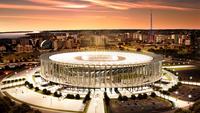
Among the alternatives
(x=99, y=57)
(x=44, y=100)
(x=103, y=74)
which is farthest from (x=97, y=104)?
(x=99, y=57)

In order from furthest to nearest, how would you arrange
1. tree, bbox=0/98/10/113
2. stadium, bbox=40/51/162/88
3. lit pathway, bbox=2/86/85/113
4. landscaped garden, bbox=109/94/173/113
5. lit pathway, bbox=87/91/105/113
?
stadium, bbox=40/51/162/88, lit pathway, bbox=2/86/85/113, lit pathway, bbox=87/91/105/113, landscaped garden, bbox=109/94/173/113, tree, bbox=0/98/10/113

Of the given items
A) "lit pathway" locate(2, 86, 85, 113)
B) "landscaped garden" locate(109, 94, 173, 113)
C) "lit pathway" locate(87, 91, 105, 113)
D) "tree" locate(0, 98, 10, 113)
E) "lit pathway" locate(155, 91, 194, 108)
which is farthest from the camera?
"lit pathway" locate(155, 91, 194, 108)

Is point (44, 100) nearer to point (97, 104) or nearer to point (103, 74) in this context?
point (97, 104)

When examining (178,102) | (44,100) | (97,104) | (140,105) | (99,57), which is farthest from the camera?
(99,57)

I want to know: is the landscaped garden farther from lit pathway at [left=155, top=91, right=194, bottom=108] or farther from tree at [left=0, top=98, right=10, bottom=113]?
tree at [left=0, top=98, right=10, bottom=113]

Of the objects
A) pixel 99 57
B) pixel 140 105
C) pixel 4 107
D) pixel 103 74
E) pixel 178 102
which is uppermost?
pixel 99 57

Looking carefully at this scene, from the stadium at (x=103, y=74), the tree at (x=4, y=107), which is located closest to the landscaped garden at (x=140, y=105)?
the stadium at (x=103, y=74)

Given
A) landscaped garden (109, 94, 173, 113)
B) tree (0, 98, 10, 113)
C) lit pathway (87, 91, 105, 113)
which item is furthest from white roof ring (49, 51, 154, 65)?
tree (0, 98, 10, 113)

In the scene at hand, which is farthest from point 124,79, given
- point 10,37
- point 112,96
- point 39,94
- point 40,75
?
point 10,37
